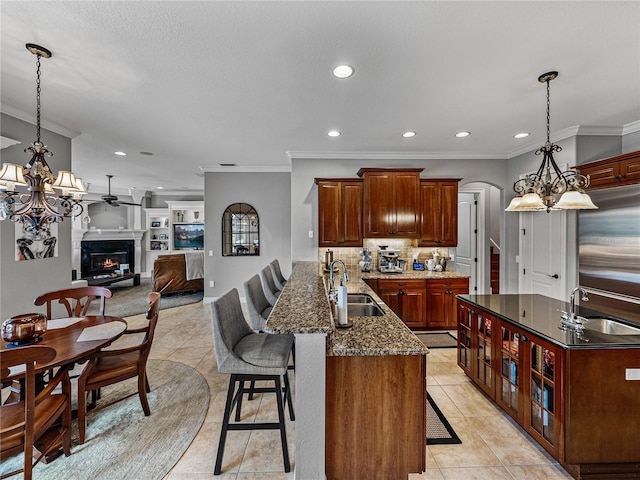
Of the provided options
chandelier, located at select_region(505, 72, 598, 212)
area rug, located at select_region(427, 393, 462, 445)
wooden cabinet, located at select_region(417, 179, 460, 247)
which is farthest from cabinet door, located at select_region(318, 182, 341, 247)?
area rug, located at select_region(427, 393, 462, 445)

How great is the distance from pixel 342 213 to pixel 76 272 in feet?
26.9

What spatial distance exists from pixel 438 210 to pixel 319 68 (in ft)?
10.0

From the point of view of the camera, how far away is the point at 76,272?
7.93 meters

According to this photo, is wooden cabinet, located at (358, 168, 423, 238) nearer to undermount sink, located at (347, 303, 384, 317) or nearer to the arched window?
undermount sink, located at (347, 303, 384, 317)

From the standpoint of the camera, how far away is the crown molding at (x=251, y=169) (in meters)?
5.68

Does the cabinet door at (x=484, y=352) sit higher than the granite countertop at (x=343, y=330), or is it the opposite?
the granite countertop at (x=343, y=330)

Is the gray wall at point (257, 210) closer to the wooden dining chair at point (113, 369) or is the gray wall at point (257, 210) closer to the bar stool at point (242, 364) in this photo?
the wooden dining chair at point (113, 369)

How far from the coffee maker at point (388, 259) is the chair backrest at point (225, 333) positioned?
9.60ft

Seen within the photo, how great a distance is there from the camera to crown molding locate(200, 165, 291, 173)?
5.68 metres

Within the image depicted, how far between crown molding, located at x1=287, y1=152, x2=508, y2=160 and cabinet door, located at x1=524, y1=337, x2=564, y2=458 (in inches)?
133

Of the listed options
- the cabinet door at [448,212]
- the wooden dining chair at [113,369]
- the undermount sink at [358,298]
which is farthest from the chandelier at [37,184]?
the cabinet door at [448,212]

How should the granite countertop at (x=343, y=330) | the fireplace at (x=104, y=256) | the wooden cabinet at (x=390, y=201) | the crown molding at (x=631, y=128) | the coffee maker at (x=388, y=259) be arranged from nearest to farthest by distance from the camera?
1. the granite countertop at (x=343, y=330)
2. the crown molding at (x=631, y=128)
3. the wooden cabinet at (x=390, y=201)
4. the coffee maker at (x=388, y=259)
5. the fireplace at (x=104, y=256)

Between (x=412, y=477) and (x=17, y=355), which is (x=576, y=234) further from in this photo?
(x=17, y=355)

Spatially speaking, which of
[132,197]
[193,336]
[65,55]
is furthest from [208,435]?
[132,197]
